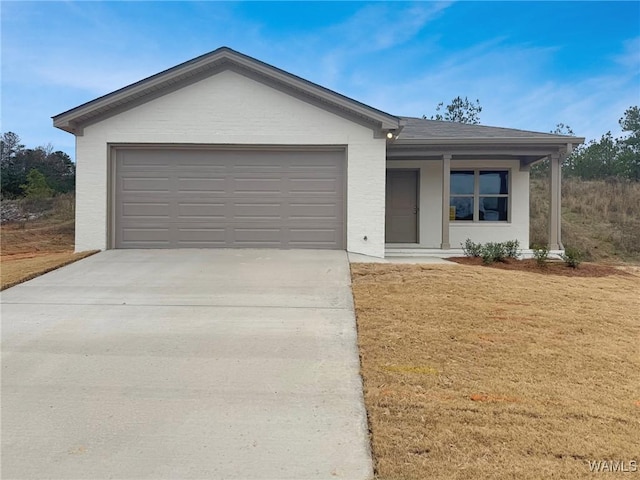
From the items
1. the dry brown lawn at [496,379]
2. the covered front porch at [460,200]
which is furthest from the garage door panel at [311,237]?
the dry brown lawn at [496,379]

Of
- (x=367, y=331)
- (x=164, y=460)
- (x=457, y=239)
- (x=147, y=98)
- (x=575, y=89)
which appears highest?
(x=575, y=89)

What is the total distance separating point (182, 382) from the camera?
12.3 feet

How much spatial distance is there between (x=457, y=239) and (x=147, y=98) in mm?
9057

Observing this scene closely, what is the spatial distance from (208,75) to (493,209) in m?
8.78

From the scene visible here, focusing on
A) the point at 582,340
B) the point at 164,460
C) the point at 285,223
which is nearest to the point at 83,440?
the point at 164,460

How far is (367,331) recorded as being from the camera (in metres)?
4.88

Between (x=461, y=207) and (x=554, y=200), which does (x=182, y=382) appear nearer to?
(x=554, y=200)

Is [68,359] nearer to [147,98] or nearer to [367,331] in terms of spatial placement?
[367,331]

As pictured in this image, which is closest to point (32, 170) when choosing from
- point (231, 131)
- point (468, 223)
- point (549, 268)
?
point (231, 131)

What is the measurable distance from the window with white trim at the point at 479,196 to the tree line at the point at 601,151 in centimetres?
1648

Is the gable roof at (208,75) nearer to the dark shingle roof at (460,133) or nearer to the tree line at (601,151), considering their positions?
the dark shingle roof at (460,133)

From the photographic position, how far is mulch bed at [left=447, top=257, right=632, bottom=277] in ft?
29.8

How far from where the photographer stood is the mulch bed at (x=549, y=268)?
909cm

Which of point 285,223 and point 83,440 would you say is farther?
point 285,223
